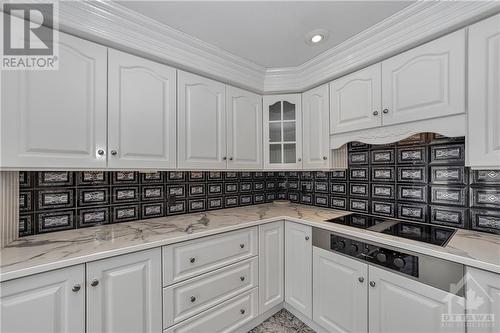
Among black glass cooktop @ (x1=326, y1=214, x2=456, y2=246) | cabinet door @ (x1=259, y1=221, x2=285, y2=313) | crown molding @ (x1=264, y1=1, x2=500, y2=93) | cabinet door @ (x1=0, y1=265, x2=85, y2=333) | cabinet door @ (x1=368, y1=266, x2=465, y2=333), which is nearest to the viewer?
cabinet door @ (x1=0, y1=265, x2=85, y2=333)

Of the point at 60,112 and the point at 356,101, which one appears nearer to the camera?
the point at 60,112

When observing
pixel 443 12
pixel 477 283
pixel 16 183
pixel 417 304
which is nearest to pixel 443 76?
pixel 443 12

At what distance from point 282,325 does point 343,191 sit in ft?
4.19

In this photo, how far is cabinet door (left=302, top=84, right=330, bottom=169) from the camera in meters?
1.85

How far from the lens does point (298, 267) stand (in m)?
1.72

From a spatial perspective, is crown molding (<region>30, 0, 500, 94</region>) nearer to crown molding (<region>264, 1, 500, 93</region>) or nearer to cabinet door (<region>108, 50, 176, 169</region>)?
crown molding (<region>264, 1, 500, 93</region>)

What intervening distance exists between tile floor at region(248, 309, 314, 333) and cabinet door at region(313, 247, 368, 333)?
0.60 feet

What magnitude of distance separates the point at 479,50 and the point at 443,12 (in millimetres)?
283

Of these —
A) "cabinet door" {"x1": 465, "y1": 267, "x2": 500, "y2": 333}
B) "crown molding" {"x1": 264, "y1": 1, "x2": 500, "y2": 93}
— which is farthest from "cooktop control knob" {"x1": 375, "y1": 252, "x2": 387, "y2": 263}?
"crown molding" {"x1": 264, "y1": 1, "x2": 500, "y2": 93}

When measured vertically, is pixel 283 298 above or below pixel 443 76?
below

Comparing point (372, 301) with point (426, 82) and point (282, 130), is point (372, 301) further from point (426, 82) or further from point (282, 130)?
point (282, 130)

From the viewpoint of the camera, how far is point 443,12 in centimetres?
114

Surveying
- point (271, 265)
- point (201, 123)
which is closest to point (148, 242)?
point (201, 123)

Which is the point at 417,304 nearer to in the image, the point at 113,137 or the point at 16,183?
the point at 113,137
